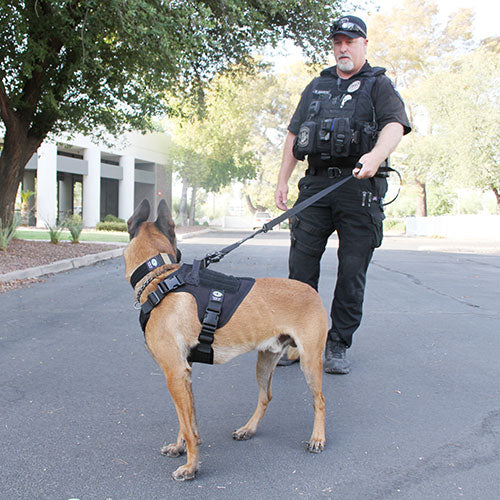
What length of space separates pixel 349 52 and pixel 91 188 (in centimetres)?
3047

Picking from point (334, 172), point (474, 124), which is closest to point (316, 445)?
point (334, 172)

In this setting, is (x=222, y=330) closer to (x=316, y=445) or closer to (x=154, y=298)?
(x=154, y=298)

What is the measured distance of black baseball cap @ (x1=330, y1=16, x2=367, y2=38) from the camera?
3.58m

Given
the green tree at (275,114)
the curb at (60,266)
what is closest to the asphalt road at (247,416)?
the curb at (60,266)

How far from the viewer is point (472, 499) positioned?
2100mm

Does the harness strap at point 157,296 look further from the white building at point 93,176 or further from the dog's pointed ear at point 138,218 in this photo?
the white building at point 93,176

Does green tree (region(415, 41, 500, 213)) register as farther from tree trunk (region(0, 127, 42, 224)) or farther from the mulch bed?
tree trunk (region(0, 127, 42, 224))

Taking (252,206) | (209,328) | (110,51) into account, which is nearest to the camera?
(209,328)

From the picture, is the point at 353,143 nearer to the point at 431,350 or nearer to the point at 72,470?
the point at 431,350

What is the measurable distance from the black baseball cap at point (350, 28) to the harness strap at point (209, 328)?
2210 mm

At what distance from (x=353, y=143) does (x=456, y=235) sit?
1134 inches

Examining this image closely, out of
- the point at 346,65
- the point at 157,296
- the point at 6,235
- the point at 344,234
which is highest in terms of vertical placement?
the point at 346,65

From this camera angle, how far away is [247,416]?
303cm

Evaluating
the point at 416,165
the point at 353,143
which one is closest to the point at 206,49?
the point at 353,143
